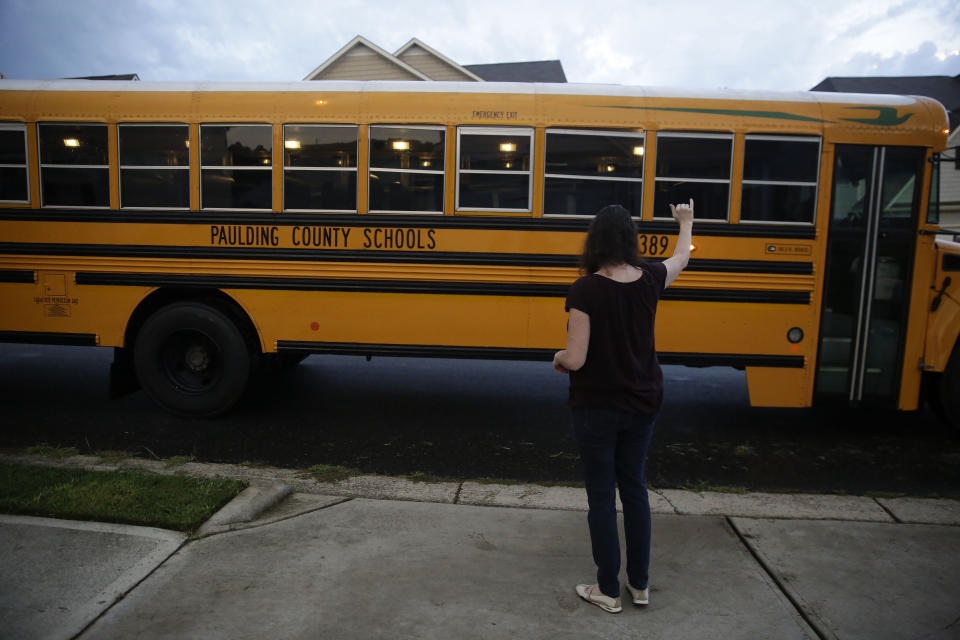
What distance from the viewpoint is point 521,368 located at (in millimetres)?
8141

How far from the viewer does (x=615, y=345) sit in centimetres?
280

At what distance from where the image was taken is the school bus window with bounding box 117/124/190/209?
18.1 feet

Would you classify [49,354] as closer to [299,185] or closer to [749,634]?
[299,185]

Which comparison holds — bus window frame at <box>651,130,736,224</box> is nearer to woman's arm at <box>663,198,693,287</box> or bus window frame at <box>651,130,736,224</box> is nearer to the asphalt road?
the asphalt road

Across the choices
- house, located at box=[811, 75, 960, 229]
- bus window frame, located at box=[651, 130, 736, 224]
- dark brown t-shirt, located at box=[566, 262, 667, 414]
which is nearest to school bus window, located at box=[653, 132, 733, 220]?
bus window frame, located at box=[651, 130, 736, 224]

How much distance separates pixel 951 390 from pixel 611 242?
424 cm

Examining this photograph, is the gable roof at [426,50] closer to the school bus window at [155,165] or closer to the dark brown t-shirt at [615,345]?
the school bus window at [155,165]

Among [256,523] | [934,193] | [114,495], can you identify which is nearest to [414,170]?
[256,523]

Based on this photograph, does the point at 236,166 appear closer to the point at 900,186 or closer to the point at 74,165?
the point at 74,165

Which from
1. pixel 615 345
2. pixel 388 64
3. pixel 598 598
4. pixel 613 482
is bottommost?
pixel 598 598

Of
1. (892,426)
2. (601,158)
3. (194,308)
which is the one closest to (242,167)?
(194,308)

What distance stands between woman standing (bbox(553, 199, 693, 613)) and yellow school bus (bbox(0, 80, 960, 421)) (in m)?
2.57

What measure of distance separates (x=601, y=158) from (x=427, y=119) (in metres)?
1.38

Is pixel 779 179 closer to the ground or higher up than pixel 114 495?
higher up
